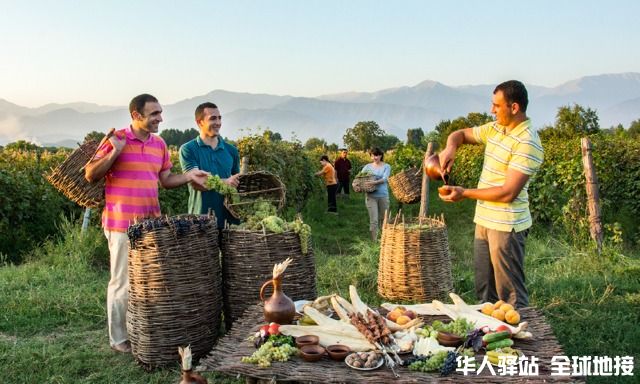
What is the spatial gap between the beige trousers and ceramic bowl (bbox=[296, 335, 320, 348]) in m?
1.82

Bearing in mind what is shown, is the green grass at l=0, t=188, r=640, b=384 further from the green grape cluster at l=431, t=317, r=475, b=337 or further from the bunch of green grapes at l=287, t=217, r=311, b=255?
the green grape cluster at l=431, t=317, r=475, b=337

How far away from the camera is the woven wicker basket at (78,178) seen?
403cm

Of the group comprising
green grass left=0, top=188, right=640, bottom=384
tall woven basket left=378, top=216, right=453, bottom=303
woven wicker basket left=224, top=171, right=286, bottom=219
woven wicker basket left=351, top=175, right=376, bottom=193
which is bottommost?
green grass left=0, top=188, right=640, bottom=384

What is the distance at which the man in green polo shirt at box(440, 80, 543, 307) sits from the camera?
3482 mm

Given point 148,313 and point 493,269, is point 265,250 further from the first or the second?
point 493,269

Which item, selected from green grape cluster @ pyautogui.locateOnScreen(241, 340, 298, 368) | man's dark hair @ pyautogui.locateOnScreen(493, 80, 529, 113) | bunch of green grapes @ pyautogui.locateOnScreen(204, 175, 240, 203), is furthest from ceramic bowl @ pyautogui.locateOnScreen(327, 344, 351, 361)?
man's dark hair @ pyautogui.locateOnScreen(493, 80, 529, 113)

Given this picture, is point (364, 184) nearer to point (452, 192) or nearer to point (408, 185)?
point (408, 185)

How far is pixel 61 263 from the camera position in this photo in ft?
22.3

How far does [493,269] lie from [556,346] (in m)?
1.09

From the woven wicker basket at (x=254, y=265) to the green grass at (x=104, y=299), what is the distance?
25.4 inches

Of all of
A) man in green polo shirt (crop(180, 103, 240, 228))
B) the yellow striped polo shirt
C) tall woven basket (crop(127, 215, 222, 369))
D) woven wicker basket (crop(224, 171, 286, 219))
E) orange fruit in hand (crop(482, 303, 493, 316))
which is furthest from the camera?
woven wicker basket (crop(224, 171, 286, 219))

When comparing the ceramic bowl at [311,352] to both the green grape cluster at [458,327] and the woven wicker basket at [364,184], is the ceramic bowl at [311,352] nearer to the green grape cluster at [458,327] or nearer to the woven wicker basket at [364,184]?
the green grape cluster at [458,327]

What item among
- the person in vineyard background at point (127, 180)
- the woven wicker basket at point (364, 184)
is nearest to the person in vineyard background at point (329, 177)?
the woven wicker basket at point (364, 184)

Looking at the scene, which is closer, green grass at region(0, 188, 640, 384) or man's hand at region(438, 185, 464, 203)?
man's hand at region(438, 185, 464, 203)
